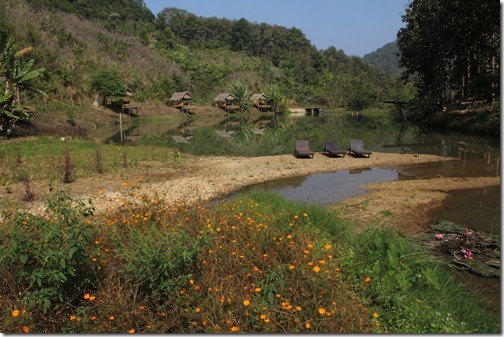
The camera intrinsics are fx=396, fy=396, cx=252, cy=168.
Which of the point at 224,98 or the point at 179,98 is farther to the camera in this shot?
the point at 224,98

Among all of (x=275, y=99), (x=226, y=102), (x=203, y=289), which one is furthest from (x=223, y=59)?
(x=203, y=289)

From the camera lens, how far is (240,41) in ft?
378

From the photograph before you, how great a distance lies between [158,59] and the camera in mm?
66312

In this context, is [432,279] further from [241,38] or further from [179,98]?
[241,38]

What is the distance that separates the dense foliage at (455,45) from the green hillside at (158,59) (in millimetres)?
25008

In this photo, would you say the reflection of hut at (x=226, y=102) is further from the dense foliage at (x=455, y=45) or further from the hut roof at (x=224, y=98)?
the dense foliage at (x=455, y=45)

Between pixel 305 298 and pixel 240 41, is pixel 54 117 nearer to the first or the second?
pixel 305 298

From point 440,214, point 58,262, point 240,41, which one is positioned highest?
point 240,41

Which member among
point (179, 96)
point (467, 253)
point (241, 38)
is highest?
point (241, 38)

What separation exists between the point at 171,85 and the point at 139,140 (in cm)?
3215

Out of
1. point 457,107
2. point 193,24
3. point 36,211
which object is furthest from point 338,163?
point 193,24

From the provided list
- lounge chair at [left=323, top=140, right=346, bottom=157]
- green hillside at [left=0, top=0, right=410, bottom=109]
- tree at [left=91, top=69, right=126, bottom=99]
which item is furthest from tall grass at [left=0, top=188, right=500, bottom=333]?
tree at [left=91, top=69, right=126, bottom=99]

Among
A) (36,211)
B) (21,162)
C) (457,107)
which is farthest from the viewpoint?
(457,107)

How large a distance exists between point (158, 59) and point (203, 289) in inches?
2643
